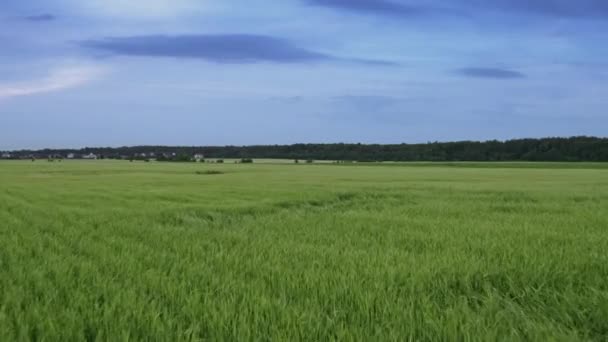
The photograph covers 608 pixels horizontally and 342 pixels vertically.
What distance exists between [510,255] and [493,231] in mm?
3336

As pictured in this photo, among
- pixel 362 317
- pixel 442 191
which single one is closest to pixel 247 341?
pixel 362 317

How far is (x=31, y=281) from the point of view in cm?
562

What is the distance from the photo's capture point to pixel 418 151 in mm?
121688

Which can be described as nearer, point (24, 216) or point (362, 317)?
point (362, 317)

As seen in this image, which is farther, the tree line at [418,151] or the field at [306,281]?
the tree line at [418,151]

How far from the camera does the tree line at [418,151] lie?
355 ft

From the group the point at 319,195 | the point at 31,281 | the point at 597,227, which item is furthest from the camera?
the point at 319,195

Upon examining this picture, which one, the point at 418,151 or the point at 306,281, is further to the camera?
the point at 418,151

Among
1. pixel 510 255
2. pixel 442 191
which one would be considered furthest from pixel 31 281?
pixel 442 191

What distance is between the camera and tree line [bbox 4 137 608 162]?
108 m

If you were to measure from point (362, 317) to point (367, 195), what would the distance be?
1812cm

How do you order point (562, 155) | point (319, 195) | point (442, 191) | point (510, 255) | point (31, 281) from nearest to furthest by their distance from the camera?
point (31, 281) < point (510, 255) < point (319, 195) < point (442, 191) < point (562, 155)

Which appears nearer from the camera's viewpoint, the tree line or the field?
the field

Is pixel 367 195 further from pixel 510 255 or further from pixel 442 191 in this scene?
pixel 510 255
